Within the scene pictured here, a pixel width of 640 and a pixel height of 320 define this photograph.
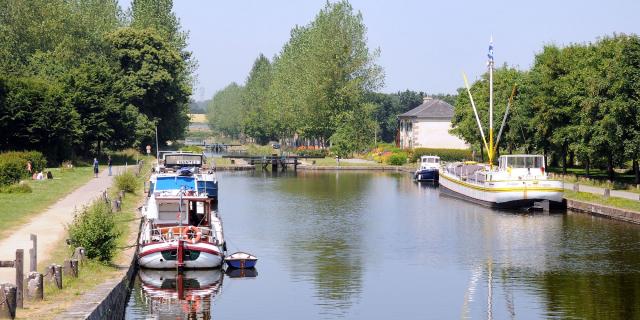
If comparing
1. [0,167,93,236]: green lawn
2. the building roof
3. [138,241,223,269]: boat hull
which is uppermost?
the building roof

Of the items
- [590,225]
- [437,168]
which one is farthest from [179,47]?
[590,225]

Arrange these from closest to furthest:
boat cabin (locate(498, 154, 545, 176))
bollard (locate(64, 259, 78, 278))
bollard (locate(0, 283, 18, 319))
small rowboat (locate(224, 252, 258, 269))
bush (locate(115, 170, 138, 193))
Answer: bollard (locate(0, 283, 18, 319))
bollard (locate(64, 259, 78, 278))
small rowboat (locate(224, 252, 258, 269))
bush (locate(115, 170, 138, 193))
boat cabin (locate(498, 154, 545, 176))

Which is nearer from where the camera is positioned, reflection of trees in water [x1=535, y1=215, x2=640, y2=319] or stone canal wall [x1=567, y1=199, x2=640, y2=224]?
reflection of trees in water [x1=535, y1=215, x2=640, y2=319]

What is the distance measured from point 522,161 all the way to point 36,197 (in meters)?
33.7

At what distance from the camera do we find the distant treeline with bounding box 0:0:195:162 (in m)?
82.2

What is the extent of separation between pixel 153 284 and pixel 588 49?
169 feet

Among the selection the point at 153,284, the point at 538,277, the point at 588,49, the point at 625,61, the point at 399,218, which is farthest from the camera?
the point at 588,49

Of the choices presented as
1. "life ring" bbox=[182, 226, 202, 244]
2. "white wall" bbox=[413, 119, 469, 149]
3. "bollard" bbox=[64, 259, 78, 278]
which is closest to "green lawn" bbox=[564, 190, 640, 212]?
"life ring" bbox=[182, 226, 202, 244]

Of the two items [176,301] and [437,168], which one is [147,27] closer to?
[437,168]

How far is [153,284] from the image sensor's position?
115 feet

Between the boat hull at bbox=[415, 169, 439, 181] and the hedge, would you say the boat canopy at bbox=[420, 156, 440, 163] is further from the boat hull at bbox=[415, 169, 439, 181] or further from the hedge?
the hedge

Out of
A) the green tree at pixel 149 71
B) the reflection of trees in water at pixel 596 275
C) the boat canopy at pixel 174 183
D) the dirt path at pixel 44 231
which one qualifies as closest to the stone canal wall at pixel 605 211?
the reflection of trees in water at pixel 596 275

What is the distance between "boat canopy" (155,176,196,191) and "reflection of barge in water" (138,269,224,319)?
11975 millimetres

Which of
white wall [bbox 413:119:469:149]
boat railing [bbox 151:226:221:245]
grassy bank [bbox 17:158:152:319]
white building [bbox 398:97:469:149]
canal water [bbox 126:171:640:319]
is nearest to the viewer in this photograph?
grassy bank [bbox 17:158:152:319]
